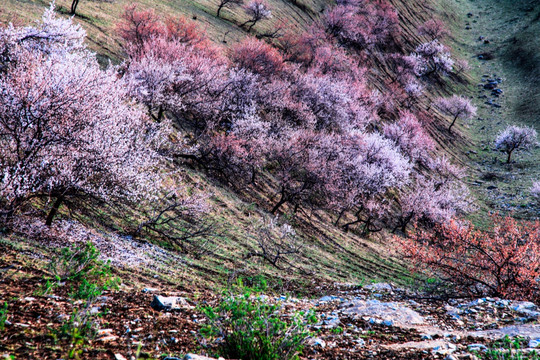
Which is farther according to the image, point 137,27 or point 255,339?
point 137,27

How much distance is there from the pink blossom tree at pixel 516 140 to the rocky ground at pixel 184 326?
55.4 metres

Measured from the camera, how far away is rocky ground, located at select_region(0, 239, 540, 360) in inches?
132

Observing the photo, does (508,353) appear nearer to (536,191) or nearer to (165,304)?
(165,304)

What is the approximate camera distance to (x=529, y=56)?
7944 centimetres

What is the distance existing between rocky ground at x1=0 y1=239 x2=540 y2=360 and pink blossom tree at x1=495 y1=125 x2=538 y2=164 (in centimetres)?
5542

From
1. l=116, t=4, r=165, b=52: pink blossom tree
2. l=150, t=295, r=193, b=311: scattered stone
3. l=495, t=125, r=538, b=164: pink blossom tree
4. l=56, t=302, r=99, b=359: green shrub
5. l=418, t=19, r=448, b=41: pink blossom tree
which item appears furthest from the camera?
l=418, t=19, r=448, b=41: pink blossom tree

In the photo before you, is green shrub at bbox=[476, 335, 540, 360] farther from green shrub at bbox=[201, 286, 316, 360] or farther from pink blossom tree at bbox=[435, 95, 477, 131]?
pink blossom tree at bbox=[435, 95, 477, 131]

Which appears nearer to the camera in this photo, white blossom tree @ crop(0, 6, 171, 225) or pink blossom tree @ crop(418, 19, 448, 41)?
white blossom tree @ crop(0, 6, 171, 225)

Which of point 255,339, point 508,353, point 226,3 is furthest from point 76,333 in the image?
point 226,3

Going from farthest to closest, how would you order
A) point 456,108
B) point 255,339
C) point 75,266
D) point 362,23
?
point 362,23 < point 456,108 < point 75,266 < point 255,339

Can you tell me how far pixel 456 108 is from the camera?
6047 cm

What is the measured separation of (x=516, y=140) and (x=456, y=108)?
41.5 ft

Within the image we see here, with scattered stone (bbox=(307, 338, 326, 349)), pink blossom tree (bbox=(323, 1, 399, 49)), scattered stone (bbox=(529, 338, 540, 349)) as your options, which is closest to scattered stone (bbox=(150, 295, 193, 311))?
scattered stone (bbox=(307, 338, 326, 349))

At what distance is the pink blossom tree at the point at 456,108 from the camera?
5919cm
